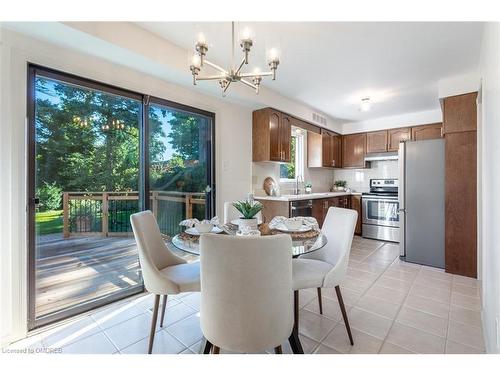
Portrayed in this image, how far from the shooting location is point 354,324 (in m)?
1.99

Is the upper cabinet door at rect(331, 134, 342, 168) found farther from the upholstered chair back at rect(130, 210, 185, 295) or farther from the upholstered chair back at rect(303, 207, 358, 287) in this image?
the upholstered chair back at rect(130, 210, 185, 295)

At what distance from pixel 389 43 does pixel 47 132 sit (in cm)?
313

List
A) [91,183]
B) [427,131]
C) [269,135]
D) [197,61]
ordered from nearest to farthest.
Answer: [197,61]
[91,183]
[269,135]
[427,131]

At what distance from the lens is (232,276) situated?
1.13m

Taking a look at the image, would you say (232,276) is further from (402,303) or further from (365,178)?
(365,178)

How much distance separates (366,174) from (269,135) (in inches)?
118

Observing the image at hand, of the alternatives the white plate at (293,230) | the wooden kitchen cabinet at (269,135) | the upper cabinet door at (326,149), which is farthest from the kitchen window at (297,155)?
the white plate at (293,230)

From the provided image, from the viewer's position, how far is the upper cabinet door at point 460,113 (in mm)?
2926

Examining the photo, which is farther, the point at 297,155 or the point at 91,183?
the point at 297,155

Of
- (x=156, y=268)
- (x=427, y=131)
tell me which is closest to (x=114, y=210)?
(x=156, y=268)

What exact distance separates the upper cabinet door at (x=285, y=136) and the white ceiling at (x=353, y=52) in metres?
0.38

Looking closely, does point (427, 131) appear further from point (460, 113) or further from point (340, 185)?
point (340, 185)
